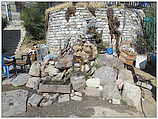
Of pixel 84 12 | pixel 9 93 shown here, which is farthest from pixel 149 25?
pixel 9 93

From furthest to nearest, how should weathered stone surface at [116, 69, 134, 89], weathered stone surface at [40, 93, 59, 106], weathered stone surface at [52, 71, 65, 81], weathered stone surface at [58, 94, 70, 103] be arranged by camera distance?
weathered stone surface at [52, 71, 65, 81] → weathered stone surface at [116, 69, 134, 89] → weathered stone surface at [58, 94, 70, 103] → weathered stone surface at [40, 93, 59, 106]

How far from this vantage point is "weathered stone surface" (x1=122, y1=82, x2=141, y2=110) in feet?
16.5

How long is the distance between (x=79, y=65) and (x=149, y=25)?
5.97 m

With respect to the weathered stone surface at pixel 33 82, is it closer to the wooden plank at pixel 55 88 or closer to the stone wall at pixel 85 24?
the wooden plank at pixel 55 88

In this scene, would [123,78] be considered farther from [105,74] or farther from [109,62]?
[109,62]

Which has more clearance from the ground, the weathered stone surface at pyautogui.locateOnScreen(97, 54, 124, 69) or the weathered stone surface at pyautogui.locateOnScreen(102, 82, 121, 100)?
the weathered stone surface at pyautogui.locateOnScreen(97, 54, 124, 69)

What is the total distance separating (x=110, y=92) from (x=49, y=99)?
190 centimetres

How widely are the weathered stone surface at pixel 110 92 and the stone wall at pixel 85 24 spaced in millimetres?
5423

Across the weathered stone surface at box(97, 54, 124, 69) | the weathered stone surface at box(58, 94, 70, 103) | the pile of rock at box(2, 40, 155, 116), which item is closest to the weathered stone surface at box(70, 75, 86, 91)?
the pile of rock at box(2, 40, 155, 116)

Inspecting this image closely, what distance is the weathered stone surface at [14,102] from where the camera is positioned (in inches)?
186

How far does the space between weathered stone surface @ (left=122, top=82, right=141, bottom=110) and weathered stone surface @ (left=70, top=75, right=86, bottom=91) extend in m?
1.35

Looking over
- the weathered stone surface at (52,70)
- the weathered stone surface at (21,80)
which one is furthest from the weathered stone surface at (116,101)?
the weathered stone surface at (21,80)

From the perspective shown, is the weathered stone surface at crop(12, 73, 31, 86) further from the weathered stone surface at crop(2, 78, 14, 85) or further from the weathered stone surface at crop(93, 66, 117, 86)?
the weathered stone surface at crop(93, 66, 117, 86)

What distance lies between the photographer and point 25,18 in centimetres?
1482
